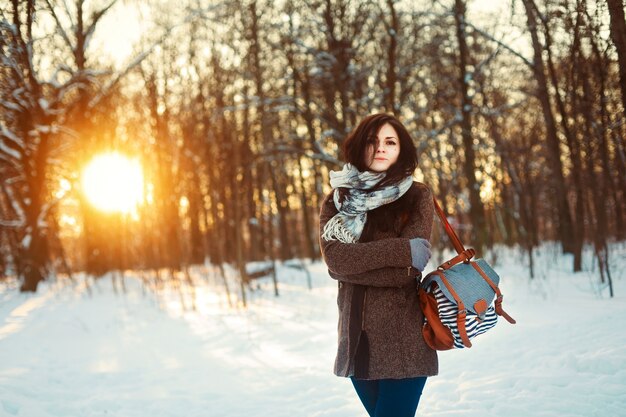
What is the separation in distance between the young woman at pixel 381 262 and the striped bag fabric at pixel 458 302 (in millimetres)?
76

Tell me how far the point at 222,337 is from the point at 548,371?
15.3ft

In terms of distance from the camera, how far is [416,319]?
6.98ft

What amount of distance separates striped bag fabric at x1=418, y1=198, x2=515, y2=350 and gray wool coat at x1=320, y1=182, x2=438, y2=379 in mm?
75

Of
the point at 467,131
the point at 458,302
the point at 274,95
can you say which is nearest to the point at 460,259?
the point at 458,302

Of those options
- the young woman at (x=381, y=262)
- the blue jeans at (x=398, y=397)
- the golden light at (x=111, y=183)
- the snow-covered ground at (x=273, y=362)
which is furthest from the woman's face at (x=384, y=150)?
the golden light at (x=111, y=183)

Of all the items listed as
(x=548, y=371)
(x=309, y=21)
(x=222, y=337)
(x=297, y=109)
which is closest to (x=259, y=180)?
(x=297, y=109)

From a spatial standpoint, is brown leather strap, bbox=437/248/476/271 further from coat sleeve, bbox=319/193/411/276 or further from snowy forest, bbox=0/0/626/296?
snowy forest, bbox=0/0/626/296

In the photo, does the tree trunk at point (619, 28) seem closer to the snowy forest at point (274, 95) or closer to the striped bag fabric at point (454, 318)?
the snowy forest at point (274, 95)

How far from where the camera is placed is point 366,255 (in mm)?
2061

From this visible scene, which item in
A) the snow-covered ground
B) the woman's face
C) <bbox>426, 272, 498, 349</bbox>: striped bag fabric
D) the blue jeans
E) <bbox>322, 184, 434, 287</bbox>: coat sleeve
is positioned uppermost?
the woman's face

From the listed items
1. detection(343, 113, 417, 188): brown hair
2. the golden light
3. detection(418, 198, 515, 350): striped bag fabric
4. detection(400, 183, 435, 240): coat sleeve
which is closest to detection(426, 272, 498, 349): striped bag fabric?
detection(418, 198, 515, 350): striped bag fabric

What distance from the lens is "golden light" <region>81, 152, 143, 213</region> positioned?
14869mm

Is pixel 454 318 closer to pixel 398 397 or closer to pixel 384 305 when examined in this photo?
pixel 384 305

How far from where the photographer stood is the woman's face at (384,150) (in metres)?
2.20
